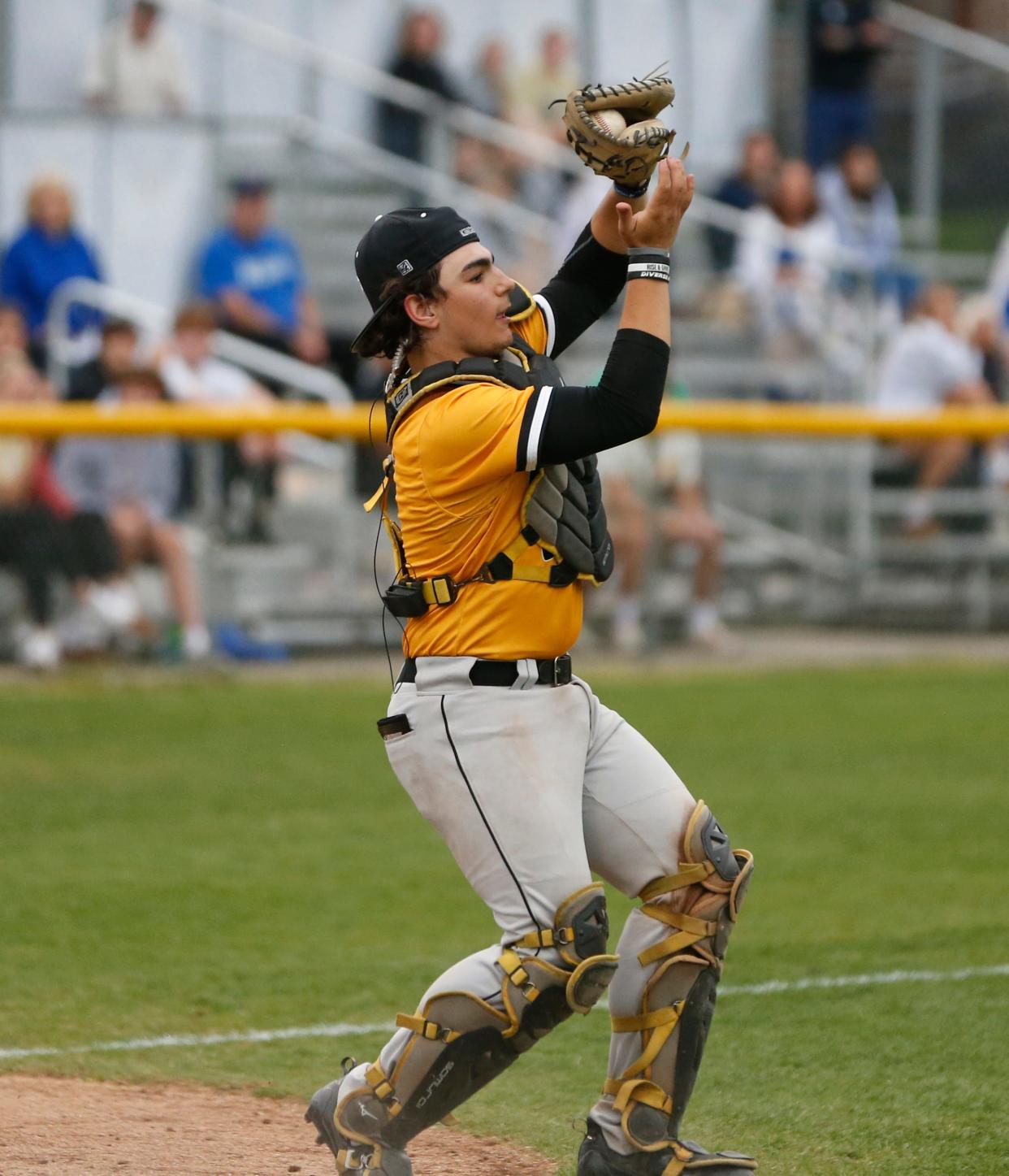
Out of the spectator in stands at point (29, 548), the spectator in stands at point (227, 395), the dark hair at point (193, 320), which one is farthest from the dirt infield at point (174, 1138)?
the dark hair at point (193, 320)

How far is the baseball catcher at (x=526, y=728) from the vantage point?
13.3 feet

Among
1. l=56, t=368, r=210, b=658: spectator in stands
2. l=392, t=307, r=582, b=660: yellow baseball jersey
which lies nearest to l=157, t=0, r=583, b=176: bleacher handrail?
l=56, t=368, r=210, b=658: spectator in stands

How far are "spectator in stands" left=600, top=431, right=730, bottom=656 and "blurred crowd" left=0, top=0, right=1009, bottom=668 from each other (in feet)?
0.06

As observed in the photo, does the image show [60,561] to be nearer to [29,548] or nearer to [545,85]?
[29,548]

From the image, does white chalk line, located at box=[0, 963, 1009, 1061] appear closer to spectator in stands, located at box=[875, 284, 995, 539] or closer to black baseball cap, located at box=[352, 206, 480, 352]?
black baseball cap, located at box=[352, 206, 480, 352]

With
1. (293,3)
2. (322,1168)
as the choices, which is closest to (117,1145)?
(322,1168)

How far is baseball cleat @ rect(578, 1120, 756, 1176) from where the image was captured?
4152mm

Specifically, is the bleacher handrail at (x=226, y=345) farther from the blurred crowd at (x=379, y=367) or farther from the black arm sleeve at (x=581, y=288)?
the black arm sleeve at (x=581, y=288)

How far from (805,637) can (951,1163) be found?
9029 millimetres

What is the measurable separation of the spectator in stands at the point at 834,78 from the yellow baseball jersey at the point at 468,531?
613 inches

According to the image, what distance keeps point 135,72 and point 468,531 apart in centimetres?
1229

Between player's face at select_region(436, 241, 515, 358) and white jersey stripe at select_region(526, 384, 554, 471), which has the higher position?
player's face at select_region(436, 241, 515, 358)

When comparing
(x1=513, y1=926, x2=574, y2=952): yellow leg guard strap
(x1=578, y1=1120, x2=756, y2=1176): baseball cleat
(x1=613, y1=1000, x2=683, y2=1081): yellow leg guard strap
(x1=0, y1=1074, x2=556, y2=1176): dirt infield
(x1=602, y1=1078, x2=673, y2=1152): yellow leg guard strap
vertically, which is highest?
(x1=513, y1=926, x2=574, y2=952): yellow leg guard strap

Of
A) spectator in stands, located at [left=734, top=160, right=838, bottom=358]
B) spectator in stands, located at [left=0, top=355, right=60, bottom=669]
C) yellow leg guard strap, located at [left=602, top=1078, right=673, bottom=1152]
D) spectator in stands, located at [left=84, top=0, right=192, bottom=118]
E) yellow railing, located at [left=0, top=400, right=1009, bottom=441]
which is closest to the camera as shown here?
yellow leg guard strap, located at [left=602, top=1078, right=673, bottom=1152]
